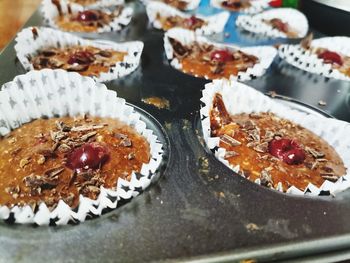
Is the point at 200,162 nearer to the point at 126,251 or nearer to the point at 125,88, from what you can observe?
the point at 126,251

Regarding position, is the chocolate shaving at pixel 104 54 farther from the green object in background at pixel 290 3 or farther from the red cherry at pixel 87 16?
the green object in background at pixel 290 3

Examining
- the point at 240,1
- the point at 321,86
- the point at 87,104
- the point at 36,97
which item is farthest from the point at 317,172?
the point at 240,1

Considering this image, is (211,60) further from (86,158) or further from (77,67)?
(86,158)

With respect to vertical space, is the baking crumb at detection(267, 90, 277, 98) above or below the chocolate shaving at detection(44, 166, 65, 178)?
above

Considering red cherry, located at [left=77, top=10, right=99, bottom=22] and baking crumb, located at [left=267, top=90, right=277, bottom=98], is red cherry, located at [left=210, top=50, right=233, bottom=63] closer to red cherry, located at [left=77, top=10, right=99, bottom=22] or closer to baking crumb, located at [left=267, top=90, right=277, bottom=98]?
baking crumb, located at [left=267, top=90, right=277, bottom=98]

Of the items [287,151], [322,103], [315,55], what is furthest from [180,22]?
[287,151]

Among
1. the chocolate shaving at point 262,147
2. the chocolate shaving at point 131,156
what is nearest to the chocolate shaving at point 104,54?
the chocolate shaving at point 131,156

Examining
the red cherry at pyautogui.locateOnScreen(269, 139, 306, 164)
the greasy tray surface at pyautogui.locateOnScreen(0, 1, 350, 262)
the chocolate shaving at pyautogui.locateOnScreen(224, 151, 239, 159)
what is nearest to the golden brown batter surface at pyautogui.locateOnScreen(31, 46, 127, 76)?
the greasy tray surface at pyautogui.locateOnScreen(0, 1, 350, 262)
